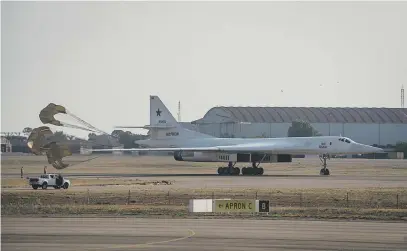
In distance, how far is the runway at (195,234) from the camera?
27750 millimetres

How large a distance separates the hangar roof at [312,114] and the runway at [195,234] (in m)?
137

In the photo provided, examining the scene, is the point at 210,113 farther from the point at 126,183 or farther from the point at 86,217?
the point at 86,217

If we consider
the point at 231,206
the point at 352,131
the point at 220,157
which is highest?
the point at 352,131

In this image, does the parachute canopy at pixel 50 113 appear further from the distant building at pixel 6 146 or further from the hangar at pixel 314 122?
the hangar at pixel 314 122

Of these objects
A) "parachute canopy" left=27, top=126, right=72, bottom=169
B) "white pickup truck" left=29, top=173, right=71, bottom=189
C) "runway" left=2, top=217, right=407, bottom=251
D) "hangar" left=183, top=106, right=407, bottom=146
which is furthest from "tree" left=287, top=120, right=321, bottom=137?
"runway" left=2, top=217, right=407, bottom=251

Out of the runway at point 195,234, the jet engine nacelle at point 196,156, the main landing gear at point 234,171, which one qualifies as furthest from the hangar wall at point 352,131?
the runway at point 195,234

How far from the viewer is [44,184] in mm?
57750

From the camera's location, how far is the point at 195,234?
31391mm

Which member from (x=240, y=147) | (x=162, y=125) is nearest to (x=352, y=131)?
(x=162, y=125)

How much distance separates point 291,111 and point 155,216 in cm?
14526

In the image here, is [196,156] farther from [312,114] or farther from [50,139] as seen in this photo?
[312,114]

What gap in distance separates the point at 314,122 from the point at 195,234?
483ft

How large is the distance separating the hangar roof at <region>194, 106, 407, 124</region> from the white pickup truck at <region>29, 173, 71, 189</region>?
377 feet

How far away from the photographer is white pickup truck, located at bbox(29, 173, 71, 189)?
57.2m
